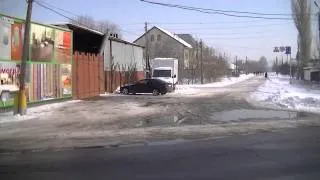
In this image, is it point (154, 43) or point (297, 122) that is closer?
point (297, 122)

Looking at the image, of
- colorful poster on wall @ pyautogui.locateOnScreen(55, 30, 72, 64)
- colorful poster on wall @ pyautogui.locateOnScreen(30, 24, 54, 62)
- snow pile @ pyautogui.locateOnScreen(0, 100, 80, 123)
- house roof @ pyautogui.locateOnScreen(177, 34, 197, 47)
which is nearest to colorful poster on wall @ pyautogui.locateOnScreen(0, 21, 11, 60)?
snow pile @ pyautogui.locateOnScreen(0, 100, 80, 123)

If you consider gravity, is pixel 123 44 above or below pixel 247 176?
above

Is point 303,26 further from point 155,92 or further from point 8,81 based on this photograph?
point 8,81

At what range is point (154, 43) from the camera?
11475cm

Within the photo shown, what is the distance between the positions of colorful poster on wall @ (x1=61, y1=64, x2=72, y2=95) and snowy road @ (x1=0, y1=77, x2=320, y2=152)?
444 centimetres

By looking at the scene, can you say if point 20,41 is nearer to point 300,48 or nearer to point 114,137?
point 114,137

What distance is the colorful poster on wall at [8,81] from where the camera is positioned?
951 inches

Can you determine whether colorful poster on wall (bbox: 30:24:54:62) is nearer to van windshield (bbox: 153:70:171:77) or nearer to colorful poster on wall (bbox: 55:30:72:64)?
colorful poster on wall (bbox: 55:30:72:64)

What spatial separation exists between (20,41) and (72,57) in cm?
839

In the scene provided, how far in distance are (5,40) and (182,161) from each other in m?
15.6

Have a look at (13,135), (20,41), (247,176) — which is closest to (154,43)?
(20,41)

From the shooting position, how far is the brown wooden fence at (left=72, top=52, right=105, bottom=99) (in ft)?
116

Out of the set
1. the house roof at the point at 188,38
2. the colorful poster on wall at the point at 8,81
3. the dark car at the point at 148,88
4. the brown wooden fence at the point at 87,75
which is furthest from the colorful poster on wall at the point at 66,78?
the house roof at the point at 188,38

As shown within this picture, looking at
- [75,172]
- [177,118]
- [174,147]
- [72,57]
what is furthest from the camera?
[72,57]
